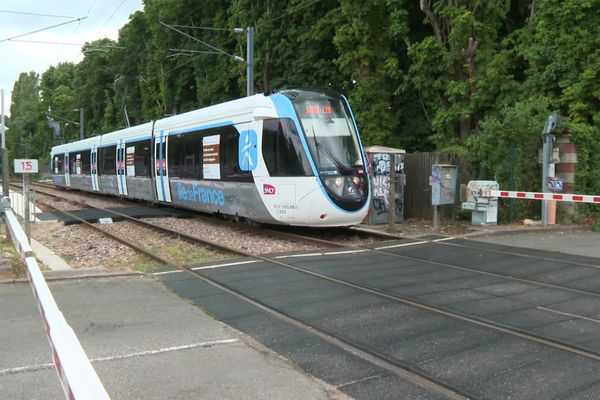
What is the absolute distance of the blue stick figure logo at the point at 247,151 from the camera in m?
12.7

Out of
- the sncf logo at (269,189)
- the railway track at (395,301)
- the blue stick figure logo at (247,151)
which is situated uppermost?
the blue stick figure logo at (247,151)

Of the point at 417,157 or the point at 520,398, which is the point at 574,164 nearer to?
the point at 417,157

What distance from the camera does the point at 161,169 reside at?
18.8 metres

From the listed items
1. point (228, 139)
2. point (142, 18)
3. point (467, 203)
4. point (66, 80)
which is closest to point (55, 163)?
point (142, 18)

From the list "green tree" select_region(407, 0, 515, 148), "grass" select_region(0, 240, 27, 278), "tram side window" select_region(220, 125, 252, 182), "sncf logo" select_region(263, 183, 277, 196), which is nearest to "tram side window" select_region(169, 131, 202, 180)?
"tram side window" select_region(220, 125, 252, 182)

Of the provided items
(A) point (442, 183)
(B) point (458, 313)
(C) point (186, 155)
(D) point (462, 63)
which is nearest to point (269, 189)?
(A) point (442, 183)

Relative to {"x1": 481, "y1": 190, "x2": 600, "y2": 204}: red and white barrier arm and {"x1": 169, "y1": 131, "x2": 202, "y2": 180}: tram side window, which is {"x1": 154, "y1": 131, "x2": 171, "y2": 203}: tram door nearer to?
{"x1": 169, "y1": 131, "x2": 202, "y2": 180}: tram side window

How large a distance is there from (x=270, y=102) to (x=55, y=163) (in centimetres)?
3184

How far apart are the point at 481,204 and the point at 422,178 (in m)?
2.62

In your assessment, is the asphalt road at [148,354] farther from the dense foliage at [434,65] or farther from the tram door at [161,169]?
the tram door at [161,169]

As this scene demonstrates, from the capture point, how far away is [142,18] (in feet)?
180

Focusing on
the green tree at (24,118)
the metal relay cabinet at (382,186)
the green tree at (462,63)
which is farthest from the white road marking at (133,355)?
the green tree at (24,118)

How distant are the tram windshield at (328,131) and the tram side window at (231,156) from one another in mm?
1960

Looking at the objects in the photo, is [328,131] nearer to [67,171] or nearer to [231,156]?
[231,156]
